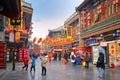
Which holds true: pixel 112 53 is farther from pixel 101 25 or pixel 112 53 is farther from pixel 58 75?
pixel 58 75

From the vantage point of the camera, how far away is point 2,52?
32.5m

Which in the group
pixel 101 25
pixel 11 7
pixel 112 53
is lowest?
pixel 112 53

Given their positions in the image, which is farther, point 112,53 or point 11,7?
point 112,53

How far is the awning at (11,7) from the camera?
13452mm

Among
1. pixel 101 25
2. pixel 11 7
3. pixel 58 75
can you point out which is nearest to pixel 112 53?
pixel 101 25

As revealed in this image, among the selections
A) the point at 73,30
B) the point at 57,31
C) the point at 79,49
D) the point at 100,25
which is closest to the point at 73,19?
the point at 73,30

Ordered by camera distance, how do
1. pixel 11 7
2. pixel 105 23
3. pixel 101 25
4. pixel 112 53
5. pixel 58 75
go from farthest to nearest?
pixel 101 25, pixel 105 23, pixel 112 53, pixel 58 75, pixel 11 7

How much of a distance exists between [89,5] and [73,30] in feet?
77.0

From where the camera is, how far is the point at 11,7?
14.6 meters

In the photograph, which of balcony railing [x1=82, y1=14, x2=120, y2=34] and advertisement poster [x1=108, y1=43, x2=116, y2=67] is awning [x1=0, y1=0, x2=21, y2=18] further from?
balcony railing [x1=82, y1=14, x2=120, y2=34]

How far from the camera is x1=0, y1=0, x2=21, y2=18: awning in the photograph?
13452mm

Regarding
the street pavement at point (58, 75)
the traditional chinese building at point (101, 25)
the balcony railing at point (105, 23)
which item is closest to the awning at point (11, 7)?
the street pavement at point (58, 75)

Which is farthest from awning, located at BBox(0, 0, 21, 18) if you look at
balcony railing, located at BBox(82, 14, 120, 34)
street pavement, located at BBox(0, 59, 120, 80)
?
balcony railing, located at BBox(82, 14, 120, 34)

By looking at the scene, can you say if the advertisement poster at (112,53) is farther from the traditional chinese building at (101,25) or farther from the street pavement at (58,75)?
the street pavement at (58,75)
